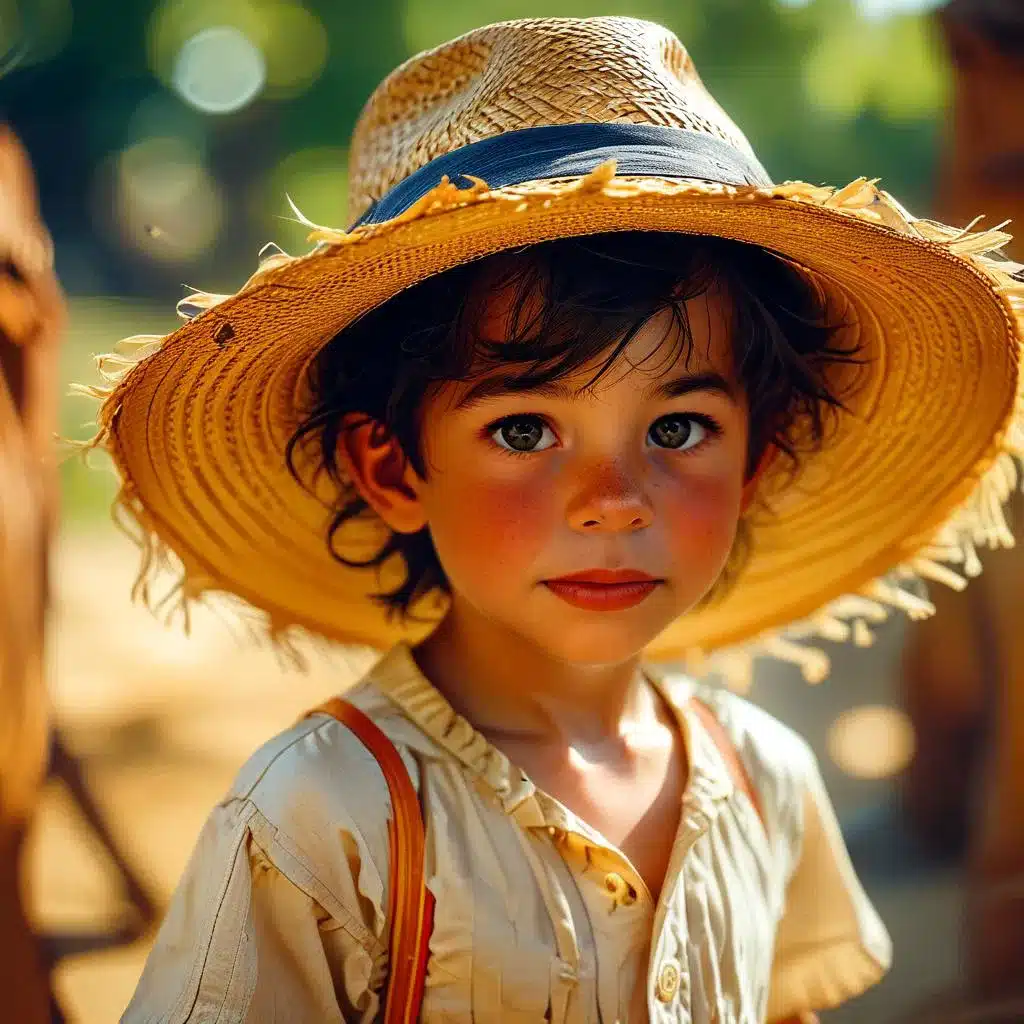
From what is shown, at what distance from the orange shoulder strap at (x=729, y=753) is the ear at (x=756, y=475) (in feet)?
0.87

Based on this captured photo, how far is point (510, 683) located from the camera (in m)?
1.30

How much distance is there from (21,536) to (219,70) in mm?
Answer: 3807

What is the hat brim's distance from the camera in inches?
39.6

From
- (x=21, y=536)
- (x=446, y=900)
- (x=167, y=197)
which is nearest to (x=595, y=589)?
(x=446, y=900)

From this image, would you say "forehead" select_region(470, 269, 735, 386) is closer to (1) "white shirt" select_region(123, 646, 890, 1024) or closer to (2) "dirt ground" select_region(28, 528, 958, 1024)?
(1) "white shirt" select_region(123, 646, 890, 1024)

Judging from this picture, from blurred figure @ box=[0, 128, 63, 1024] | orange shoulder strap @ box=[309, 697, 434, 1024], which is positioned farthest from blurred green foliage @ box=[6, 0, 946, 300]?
orange shoulder strap @ box=[309, 697, 434, 1024]

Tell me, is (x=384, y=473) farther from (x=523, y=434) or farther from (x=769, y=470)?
(x=769, y=470)

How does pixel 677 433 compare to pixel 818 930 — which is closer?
pixel 677 433

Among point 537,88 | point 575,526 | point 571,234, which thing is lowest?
point 575,526

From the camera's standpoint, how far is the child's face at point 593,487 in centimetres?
112

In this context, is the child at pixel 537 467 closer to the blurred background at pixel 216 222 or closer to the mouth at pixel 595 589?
the mouth at pixel 595 589

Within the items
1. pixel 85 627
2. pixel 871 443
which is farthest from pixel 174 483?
pixel 85 627

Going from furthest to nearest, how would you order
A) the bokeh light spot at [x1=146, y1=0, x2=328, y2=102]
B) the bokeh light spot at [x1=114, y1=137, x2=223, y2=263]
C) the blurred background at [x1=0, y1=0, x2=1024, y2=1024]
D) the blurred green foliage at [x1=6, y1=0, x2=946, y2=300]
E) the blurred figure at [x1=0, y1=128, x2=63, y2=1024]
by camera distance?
the bokeh light spot at [x1=114, y1=137, x2=223, y2=263]
the bokeh light spot at [x1=146, y1=0, x2=328, y2=102]
the blurred green foliage at [x1=6, y1=0, x2=946, y2=300]
the blurred background at [x1=0, y1=0, x2=1024, y2=1024]
the blurred figure at [x1=0, y1=128, x2=63, y2=1024]

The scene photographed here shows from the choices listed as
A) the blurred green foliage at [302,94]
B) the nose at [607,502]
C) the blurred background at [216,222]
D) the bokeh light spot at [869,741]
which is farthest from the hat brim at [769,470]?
the blurred green foliage at [302,94]
